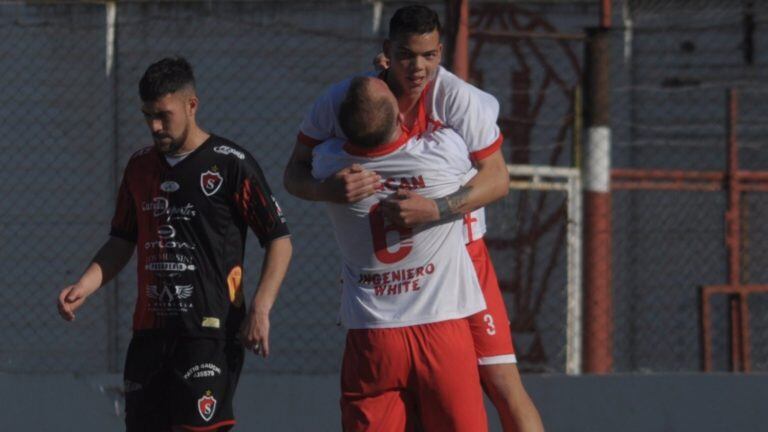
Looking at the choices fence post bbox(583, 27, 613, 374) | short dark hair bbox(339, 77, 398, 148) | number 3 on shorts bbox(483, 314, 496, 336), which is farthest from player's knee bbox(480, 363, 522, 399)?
fence post bbox(583, 27, 613, 374)

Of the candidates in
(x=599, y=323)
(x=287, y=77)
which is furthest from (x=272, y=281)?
(x=287, y=77)

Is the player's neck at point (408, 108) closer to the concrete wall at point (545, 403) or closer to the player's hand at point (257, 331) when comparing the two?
the player's hand at point (257, 331)

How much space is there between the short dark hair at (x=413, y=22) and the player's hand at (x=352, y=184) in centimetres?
69

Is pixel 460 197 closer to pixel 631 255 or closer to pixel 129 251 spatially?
pixel 129 251

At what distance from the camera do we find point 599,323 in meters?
7.09

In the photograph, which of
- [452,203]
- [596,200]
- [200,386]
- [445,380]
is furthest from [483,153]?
[596,200]

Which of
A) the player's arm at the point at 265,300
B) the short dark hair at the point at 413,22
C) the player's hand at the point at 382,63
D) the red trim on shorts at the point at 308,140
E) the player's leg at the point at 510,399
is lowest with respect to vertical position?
the player's leg at the point at 510,399

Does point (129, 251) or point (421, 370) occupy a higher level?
point (129, 251)

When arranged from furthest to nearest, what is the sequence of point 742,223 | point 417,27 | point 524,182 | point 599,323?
point 742,223
point 524,182
point 599,323
point 417,27

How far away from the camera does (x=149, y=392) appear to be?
15.0 ft

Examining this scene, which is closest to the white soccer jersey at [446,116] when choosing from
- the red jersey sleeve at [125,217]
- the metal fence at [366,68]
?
the red jersey sleeve at [125,217]

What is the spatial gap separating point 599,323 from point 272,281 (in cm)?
300

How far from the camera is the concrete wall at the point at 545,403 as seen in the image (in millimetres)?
6602

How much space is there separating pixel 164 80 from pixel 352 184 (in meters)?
0.98
